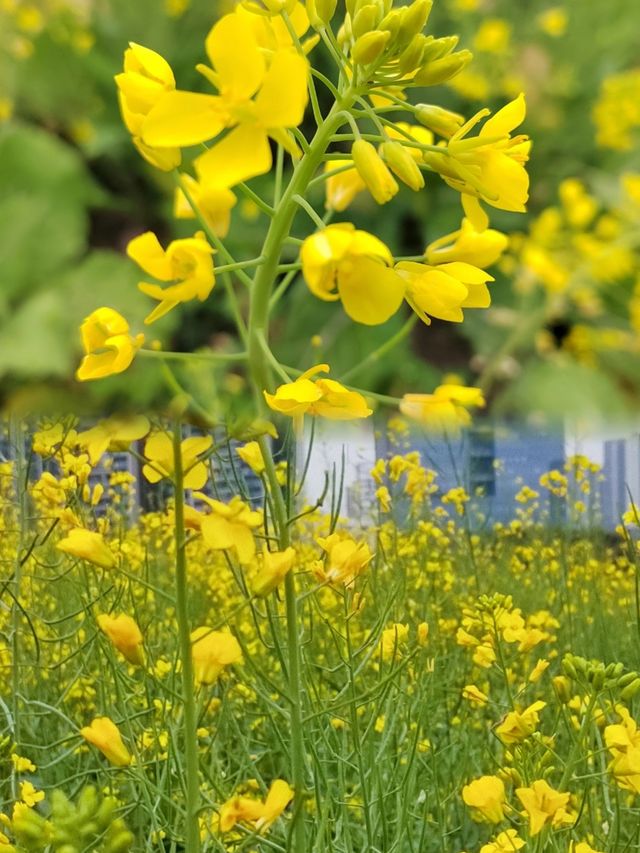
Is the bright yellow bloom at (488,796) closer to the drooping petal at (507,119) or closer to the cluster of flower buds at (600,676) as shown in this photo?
the cluster of flower buds at (600,676)

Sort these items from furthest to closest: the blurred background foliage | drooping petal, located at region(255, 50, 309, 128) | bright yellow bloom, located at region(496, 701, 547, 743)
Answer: the blurred background foliage
bright yellow bloom, located at region(496, 701, 547, 743)
drooping petal, located at region(255, 50, 309, 128)

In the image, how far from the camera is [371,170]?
1.10 feet

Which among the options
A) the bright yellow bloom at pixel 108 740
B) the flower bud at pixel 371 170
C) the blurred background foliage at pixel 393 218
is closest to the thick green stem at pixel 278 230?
the flower bud at pixel 371 170

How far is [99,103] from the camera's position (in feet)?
7.56

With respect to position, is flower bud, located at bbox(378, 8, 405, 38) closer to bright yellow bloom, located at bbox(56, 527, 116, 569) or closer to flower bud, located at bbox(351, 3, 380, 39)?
flower bud, located at bbox(351, 3, 380, 39)

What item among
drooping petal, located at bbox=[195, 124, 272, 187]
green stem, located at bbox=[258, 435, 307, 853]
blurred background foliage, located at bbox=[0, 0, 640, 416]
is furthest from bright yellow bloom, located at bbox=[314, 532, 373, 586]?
blurred background foliage, located at bbox=[0, 0, 640, 416]

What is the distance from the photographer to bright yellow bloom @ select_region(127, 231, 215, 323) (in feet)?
1.03

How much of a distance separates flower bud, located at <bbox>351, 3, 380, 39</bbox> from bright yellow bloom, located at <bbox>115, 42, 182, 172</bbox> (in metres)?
0.06

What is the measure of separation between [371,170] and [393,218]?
1.82 meters

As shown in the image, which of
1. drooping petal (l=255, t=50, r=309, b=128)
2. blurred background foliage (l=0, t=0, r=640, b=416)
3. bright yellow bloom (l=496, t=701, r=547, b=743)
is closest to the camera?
drooping petal (l=255, t=50, r=309, b=128)

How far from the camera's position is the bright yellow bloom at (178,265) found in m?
0.32

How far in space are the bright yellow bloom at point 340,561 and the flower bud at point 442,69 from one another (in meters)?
0.16

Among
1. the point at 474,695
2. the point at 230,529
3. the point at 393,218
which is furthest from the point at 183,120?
the point at 393,218

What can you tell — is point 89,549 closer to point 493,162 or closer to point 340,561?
point 340,561
